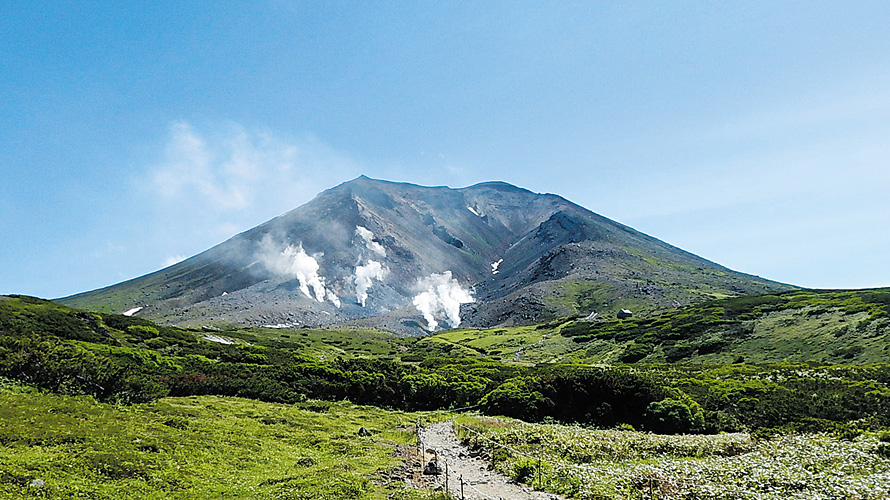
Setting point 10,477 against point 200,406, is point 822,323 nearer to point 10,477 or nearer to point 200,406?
point 200,406

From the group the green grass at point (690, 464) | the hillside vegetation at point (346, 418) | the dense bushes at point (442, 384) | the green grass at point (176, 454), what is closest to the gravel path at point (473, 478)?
the green grass at point (690, 464)

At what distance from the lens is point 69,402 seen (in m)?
25.5

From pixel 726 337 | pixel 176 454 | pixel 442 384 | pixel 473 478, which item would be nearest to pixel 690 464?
pixel 473 478

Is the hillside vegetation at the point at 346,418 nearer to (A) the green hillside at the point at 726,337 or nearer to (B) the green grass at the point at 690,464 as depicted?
(B) the green grass at the point at 690,464

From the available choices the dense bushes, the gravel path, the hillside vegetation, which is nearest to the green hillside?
the hillside vegetation

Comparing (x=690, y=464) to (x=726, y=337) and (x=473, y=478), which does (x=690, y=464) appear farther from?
(x=726, y=337)

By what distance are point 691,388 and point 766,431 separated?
15.2 meters

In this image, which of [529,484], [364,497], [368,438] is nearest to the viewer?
[364,497]

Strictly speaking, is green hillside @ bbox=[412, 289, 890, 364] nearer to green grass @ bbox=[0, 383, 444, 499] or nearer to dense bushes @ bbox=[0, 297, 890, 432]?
dense bushes @ bbox=[0, 297, 890, 432]

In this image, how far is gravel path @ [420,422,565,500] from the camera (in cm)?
1803

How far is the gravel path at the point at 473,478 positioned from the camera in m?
18.0

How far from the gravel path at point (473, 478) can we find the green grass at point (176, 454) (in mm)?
2014

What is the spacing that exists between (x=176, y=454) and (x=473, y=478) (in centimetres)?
1267

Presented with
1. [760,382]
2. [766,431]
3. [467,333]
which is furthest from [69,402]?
[467,333]
